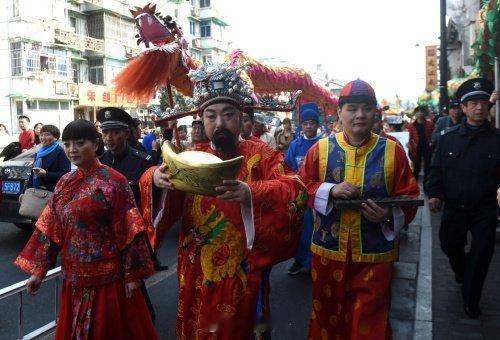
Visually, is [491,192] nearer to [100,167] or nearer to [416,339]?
[416,339]

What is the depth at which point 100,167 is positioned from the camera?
10.1 feet

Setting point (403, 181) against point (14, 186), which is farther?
point (14, 186)

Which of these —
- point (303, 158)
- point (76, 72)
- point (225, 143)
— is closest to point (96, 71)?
point (76, 72)

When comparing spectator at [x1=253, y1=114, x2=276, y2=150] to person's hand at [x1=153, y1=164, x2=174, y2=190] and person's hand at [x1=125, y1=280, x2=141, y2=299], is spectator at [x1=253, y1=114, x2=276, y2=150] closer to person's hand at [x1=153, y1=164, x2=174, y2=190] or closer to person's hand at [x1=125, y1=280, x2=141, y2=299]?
person's hand at [x1=125, y1=280, x2=141, y2=299]

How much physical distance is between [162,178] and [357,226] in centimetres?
138

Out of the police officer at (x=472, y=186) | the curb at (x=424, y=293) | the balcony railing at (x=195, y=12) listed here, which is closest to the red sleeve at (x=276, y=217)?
the curb at (x=424, y=293)

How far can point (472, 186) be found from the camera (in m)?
4.24

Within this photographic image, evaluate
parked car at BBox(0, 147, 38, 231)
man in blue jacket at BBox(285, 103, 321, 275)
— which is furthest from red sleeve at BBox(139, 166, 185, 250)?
parked car at BBox(0, 147, 38, 231)

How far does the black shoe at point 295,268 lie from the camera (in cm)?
570

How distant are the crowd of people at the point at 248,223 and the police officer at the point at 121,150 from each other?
0.02 m

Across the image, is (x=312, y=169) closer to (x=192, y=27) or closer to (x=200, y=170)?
(x=200, y=170)

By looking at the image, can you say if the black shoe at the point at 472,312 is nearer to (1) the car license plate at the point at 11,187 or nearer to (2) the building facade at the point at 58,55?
(1) the car license plate at the point at 11,187

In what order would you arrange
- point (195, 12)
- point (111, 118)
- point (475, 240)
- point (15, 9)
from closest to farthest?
point (475, 240) < point (111, 118) < point (15, 9) < point (195, 12)

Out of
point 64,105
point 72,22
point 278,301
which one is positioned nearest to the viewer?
point 278,301
